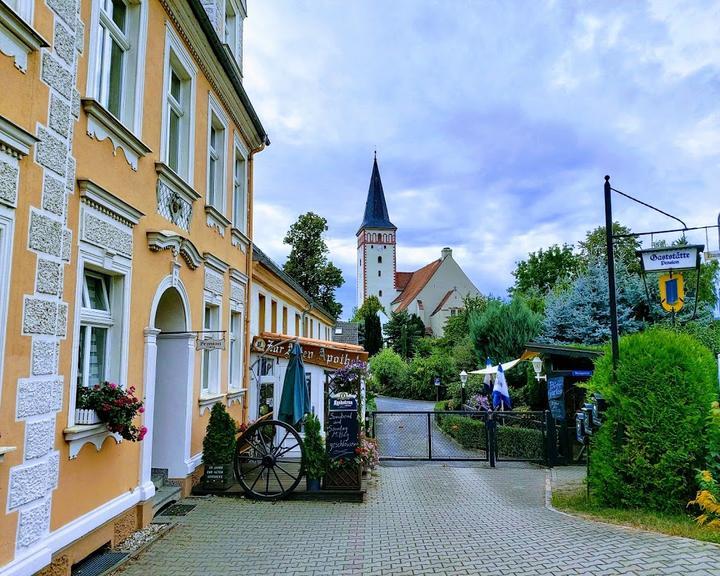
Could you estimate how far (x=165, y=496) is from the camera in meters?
7.79

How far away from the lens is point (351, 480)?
8.95m

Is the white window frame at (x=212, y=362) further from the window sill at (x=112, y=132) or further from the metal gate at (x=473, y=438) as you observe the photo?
the metal gate at (x=473, y=438)

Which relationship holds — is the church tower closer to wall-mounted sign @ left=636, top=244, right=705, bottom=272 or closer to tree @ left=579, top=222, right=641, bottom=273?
tree @ left=579, top=222, right=641, bottom=273

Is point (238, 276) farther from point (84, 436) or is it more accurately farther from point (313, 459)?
point (84, 436)

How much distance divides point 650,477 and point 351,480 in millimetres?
4371

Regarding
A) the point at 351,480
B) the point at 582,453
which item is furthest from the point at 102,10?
the point at 582,453

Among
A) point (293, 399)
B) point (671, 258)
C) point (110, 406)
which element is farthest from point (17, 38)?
point (671, 258)

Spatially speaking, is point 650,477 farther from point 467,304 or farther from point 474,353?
point 467,304

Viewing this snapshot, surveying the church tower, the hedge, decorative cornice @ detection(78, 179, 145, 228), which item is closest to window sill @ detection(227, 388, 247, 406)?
decorative cornice @ detection(78, 179, 145, 228)

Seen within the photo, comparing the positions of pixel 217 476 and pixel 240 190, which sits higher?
pixel 240 190

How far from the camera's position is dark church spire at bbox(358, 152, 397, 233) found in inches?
3349

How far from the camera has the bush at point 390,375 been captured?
139 ft

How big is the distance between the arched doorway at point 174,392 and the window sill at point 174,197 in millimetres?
998

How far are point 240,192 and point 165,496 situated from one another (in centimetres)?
691
